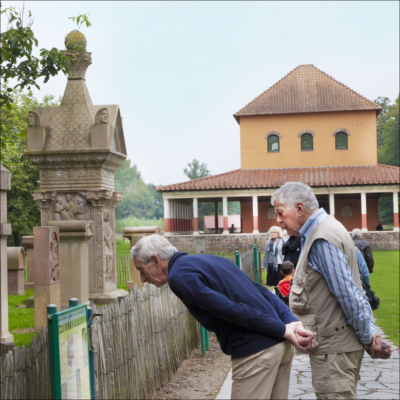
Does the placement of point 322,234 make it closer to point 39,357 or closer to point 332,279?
point 332,279

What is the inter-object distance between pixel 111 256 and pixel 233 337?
8008 mm

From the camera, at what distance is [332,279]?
3.38 m

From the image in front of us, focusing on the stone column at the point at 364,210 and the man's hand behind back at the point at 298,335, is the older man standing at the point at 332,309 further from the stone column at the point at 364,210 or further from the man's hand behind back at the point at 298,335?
the stone column at the point at 364,210

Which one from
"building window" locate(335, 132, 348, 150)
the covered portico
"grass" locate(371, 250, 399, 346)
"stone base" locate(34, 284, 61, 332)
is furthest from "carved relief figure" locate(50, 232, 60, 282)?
"building window" locate(335, 132, 348, 150)

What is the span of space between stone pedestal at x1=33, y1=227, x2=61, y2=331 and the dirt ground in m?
1.87

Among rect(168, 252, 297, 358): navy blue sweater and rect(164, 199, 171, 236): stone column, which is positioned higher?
rect(164, 199, 171, 236): stone column

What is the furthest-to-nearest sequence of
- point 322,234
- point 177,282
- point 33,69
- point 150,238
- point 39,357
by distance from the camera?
point 33,69 < point 39,357 < point 322,234 < point 150,238 < point 177,282

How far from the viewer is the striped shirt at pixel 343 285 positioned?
11.0ft

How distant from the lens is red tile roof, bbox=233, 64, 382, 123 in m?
41.1

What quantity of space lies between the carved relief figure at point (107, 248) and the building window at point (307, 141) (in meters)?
31.8

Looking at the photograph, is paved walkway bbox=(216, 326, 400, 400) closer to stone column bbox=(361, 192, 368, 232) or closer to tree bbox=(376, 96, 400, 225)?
stone column bbox=(361, 192, 368, 232)

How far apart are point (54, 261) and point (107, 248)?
3535 millimetres

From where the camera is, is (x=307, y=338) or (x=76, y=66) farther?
(x=76, y=66)

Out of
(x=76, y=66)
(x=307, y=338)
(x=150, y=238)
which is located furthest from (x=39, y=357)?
(x=76, y=66)
